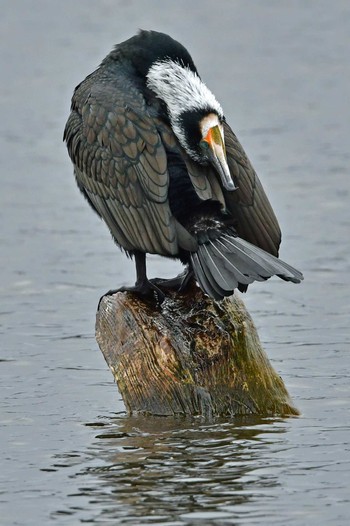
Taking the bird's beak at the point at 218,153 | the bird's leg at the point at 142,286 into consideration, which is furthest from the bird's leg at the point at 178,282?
the bird's beak at the point at 218,153

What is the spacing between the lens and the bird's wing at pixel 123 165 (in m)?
8.19

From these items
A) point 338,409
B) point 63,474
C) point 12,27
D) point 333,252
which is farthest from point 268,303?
point 12,27

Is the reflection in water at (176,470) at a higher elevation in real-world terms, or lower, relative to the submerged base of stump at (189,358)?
lower

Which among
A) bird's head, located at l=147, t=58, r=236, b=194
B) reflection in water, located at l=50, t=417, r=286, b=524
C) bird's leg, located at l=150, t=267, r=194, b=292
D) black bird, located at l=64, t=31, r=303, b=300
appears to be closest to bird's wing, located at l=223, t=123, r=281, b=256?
black bird, located at l=64, t=31, r=303, b=300

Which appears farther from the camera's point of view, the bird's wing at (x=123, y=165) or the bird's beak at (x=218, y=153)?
the bird's wing at (x=123, y=165)

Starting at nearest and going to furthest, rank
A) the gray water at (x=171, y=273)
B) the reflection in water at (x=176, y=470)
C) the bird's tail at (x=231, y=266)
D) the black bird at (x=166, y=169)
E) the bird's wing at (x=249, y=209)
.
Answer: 1. the reflection in water at (x=176, y=470)
2. the gray water at (x=171, y=273)
3. the bird's tail at (x=231, y=266)
4. the black bird at (x=166, y=169)
5. the bird's wing at (x=249, y=209)

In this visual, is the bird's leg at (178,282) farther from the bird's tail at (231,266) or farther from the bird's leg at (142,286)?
the bird's tail at (231,266)

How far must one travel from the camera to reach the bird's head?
812cm

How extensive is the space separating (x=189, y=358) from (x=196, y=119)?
1.36 m

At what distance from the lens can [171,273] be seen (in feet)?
41.4

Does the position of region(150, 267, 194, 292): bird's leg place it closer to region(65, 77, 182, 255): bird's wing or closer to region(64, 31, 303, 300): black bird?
region(64, 31, 303, 300): black bird

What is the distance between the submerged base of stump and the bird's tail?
0.39 meters

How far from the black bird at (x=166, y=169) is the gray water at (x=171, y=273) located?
0.99 metres

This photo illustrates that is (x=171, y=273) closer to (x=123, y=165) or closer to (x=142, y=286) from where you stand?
(x=142, y=286)
